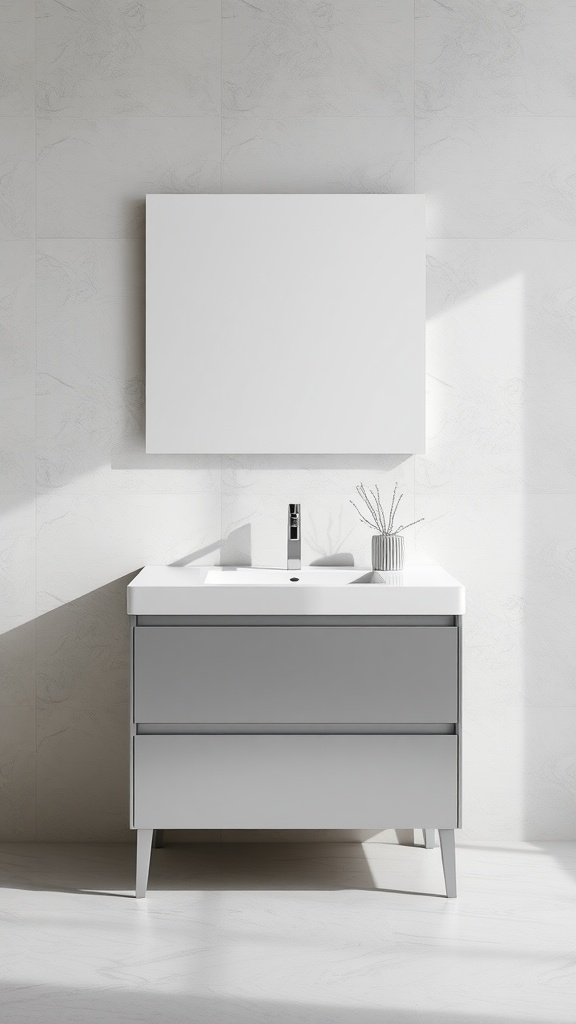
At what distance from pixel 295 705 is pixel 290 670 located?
0.30 feet

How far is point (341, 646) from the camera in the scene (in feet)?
7.96

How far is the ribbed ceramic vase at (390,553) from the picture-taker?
2.69 m

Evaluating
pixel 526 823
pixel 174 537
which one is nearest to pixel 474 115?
pixel 174 537

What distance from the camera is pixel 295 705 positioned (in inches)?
95.7

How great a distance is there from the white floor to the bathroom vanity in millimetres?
234

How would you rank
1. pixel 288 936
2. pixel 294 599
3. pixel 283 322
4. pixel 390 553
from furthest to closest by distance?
pixel 283 322 → pixel 390 553 → pixel 294 599 → pixel 288 936

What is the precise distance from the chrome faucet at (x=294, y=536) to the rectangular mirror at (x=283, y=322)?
21 cm

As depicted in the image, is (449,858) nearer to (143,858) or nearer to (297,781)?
(297,781)

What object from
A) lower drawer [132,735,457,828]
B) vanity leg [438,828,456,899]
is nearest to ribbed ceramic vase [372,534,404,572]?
lower drawer [132,735,457,828]

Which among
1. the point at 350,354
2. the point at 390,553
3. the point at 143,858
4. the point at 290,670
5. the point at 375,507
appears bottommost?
the point at 143,858

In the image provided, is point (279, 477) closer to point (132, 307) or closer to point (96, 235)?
point (132, 307)

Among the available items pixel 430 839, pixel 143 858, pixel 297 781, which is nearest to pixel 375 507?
pixel 297 781

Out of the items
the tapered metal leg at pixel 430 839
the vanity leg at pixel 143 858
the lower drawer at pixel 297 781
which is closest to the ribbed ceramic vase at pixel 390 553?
the lower drawer at pixel 297 781

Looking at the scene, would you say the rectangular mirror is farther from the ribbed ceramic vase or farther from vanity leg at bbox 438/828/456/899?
vanity leg at bbox 438/828/456/899
